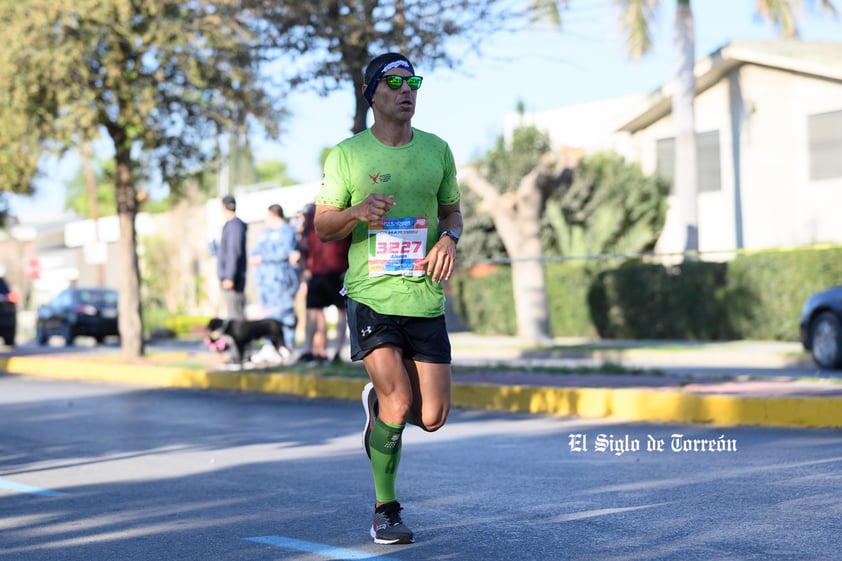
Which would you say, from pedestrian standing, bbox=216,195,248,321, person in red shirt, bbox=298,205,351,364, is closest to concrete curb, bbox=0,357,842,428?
person in red shirt, bbox=298,205,351,364

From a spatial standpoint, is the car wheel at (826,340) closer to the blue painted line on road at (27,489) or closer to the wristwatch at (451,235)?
the blue painted line on road at (27,489)

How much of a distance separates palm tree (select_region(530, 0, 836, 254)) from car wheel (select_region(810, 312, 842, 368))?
11414 millimetres

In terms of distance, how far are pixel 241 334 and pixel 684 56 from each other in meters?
14.9

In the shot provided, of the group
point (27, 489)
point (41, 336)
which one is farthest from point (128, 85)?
point (41, 336)

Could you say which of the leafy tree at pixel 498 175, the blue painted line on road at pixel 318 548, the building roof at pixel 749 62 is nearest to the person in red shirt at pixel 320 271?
the blue painted line on road at pixel 318 548

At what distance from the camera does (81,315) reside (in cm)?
3108

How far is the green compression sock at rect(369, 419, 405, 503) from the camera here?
5.63 metres

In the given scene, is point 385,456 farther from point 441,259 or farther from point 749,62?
point 749,62

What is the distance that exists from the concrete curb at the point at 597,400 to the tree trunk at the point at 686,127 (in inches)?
544

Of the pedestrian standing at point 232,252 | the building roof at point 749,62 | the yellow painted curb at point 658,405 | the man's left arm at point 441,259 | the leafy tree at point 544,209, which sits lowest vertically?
the yellow painted curb at point 658,405

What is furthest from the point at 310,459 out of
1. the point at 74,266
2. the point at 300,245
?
the point at 74,266

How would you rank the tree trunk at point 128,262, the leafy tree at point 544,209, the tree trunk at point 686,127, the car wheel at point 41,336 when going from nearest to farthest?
the tree trunk at point 128,262
the leafy tree at point 544,209
the tree trunk at point 686,127
the car wheel at point 41,336

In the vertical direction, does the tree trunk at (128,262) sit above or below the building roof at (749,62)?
below

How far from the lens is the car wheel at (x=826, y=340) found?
49.5 ft
